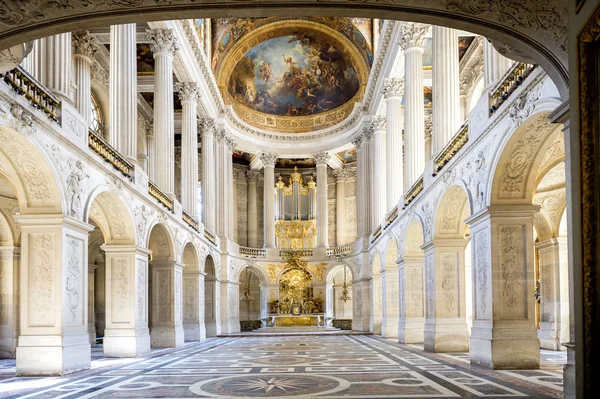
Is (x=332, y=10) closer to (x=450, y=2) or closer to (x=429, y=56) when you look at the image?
(x=450, y=2)

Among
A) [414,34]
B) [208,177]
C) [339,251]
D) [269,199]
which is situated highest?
[414,34]

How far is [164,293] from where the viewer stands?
80.0 ft

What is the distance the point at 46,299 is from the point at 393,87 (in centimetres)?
2072

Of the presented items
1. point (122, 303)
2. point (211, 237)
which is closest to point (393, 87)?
point (211, 237)

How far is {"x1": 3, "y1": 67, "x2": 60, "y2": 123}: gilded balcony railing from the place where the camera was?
12078 mm

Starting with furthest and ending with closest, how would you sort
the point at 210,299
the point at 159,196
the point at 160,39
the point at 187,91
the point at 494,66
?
1. the point at 210,299
2. the point at 187,91
3. the point at 160,39
4. the point at 159,196
5. the point at 494,66

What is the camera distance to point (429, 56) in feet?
104

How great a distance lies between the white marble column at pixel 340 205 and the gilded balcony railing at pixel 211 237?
47.2 feet

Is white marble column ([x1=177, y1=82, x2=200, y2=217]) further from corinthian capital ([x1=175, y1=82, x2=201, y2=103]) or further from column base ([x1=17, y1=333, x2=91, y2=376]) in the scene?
column base ([x1=17, y1=333, x2=91, y2=376])

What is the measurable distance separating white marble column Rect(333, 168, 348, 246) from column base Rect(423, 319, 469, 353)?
27778 mm

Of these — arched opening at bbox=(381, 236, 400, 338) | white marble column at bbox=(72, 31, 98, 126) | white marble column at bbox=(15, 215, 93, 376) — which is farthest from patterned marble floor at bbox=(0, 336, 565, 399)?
white marble column at bbox=(72, 31, 98, 126)

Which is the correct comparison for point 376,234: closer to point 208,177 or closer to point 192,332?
point 208,177

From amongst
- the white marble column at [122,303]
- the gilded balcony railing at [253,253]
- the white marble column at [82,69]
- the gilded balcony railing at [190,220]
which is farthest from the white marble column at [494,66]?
the gilded balcony railing at [253,253]

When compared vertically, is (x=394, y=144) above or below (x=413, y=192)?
above
